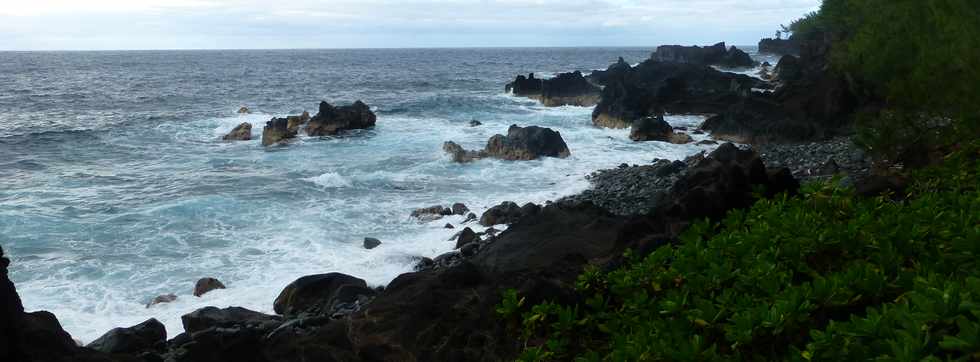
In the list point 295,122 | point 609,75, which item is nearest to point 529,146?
point 295,122

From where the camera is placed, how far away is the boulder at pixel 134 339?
1090 cm

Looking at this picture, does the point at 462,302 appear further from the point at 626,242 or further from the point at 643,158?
the point at 643,158

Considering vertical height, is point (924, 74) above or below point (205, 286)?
above

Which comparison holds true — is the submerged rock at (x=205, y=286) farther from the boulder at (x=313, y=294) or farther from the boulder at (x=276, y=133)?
the boulder at (x=276, y=133)

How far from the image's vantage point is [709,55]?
93500mm

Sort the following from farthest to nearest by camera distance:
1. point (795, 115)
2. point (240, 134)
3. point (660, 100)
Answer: point (660, 100), point (240, 134), point (795, 115)

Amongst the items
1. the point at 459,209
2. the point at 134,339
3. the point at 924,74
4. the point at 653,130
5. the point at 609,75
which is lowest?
the point at 459,209

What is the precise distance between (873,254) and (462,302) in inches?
179

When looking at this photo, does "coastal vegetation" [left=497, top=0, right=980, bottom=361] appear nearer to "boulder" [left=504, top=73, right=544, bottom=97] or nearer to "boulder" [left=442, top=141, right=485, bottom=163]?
"boulder" [left=442, top=141, right=485, bottom=163]

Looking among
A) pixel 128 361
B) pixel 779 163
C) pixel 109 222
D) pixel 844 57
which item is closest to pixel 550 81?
pixel 844 57

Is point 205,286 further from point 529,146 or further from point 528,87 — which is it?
point 528,87

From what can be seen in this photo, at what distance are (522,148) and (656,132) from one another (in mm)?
7743

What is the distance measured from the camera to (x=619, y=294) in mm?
6016

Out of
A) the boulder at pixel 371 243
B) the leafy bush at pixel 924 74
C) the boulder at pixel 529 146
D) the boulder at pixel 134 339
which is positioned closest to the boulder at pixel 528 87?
the boulder at pixel 529 146
